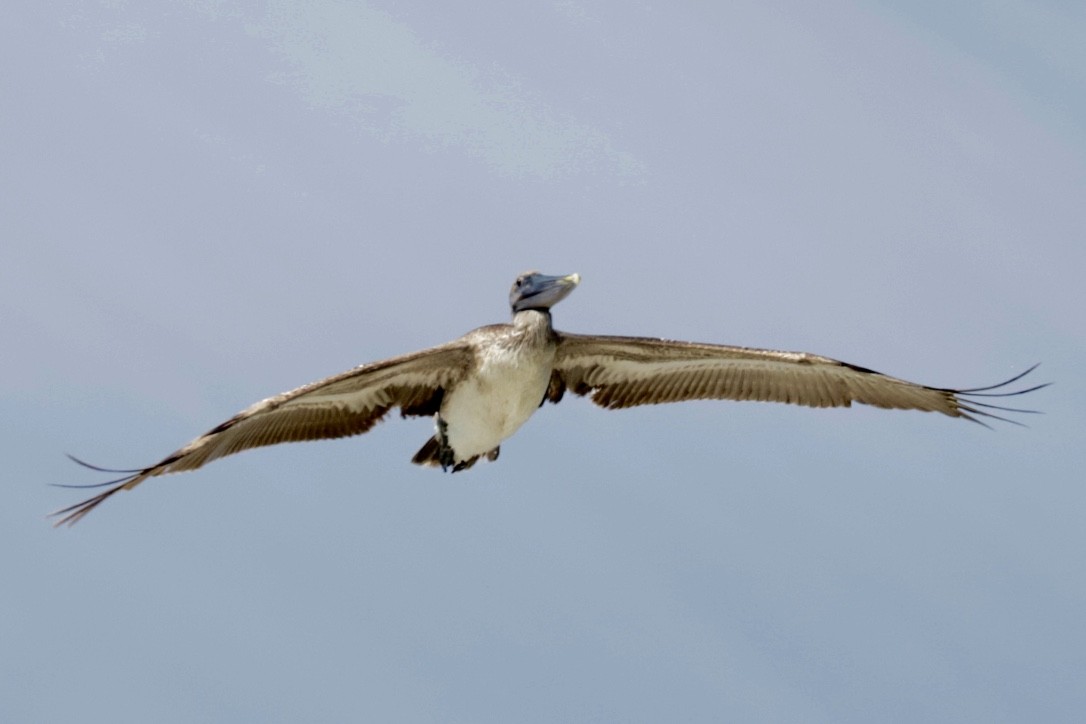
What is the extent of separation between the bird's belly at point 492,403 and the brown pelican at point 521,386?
0.4 inches

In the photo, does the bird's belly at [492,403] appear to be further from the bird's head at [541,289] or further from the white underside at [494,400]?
the bird's head at [541,289]

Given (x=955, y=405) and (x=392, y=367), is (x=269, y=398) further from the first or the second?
(x=955, y=405)

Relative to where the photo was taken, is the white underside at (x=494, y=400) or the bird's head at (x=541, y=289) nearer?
the white underside at (x=494, y=400)

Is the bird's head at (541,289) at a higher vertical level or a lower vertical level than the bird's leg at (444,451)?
higher

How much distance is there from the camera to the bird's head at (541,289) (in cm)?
1789

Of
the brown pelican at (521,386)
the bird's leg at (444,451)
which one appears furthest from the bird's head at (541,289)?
the bird's leg at (444,451)

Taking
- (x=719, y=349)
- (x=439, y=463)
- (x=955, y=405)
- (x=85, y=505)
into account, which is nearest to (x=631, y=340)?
(x=719, y=349)

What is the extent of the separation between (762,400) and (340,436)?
4836mm

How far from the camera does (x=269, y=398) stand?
675 inches

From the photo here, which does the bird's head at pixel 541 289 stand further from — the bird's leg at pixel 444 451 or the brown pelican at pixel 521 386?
the bird's leg at pixel 444 451

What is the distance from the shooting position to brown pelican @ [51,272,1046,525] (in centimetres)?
1755

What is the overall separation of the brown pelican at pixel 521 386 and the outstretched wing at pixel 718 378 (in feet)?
0.04

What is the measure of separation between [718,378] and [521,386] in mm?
2793

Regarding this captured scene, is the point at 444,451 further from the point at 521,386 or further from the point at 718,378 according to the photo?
the point at 718,378
